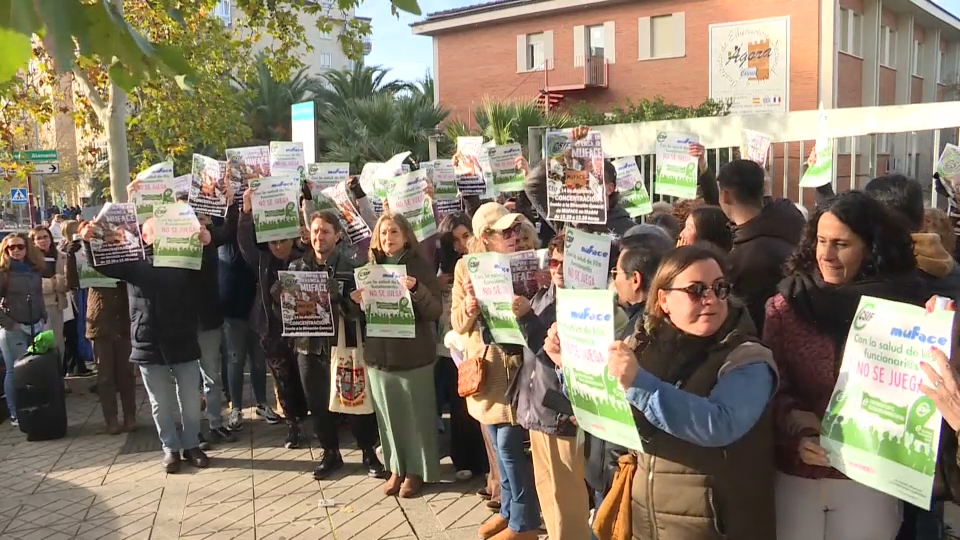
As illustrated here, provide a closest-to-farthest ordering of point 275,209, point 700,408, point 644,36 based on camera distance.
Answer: point 700,408
point 275,209
point 644,36

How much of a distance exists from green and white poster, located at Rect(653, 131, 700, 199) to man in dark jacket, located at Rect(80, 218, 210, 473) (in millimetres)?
3506

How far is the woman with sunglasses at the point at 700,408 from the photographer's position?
2.41m

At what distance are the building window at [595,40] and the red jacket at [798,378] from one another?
90.9ft

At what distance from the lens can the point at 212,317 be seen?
636 centimetres

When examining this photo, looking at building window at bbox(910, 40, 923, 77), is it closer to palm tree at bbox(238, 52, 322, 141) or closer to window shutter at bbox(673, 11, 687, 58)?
window shutter at bbox(673, 11, 687, 58)

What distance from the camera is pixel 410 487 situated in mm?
Result: 5227

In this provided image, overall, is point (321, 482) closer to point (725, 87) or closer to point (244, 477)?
point (244, 477)

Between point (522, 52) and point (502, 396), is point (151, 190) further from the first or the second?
point (522, 52)

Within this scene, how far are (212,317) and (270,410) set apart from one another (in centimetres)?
127

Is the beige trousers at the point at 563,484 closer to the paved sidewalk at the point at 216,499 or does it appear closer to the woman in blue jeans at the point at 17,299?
the paved sidewalk at the point at 216,499

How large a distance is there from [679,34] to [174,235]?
80.7 ft

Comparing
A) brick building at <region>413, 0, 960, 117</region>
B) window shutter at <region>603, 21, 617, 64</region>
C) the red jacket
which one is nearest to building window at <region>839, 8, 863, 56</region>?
brick building at <region>413, 0, 960, 117</region>

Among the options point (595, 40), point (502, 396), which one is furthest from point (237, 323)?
point (595, 40)

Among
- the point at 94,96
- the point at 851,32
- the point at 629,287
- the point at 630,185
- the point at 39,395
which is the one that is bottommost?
the point at 39,395
